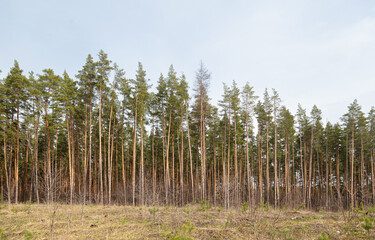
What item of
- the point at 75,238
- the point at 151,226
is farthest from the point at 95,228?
the point at 151,226

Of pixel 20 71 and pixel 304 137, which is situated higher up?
pixel 20 71

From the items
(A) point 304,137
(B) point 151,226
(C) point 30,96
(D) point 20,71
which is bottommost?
(B) point 151,226

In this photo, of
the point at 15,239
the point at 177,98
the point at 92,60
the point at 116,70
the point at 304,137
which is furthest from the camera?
the point at 304,137

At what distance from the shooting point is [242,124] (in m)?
30.8

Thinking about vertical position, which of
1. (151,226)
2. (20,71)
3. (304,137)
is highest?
(20,71)

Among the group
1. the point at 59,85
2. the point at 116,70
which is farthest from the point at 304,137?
the point at 59,85

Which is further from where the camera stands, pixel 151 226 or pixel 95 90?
pixel 95 90

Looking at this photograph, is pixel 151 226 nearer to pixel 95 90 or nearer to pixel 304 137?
pixel 95 90

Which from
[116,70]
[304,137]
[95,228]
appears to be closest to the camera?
[95,228]

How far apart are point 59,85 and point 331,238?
23.4m

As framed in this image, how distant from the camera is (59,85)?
70.4 feet

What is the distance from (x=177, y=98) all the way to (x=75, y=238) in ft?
61.1

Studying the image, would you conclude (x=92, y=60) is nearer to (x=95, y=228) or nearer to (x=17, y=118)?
(x=17, y=118)

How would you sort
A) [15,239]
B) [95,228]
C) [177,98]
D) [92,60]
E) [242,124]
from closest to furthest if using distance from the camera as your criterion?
[15,239], [95,228], [92,60], [177,98], [242,124]
